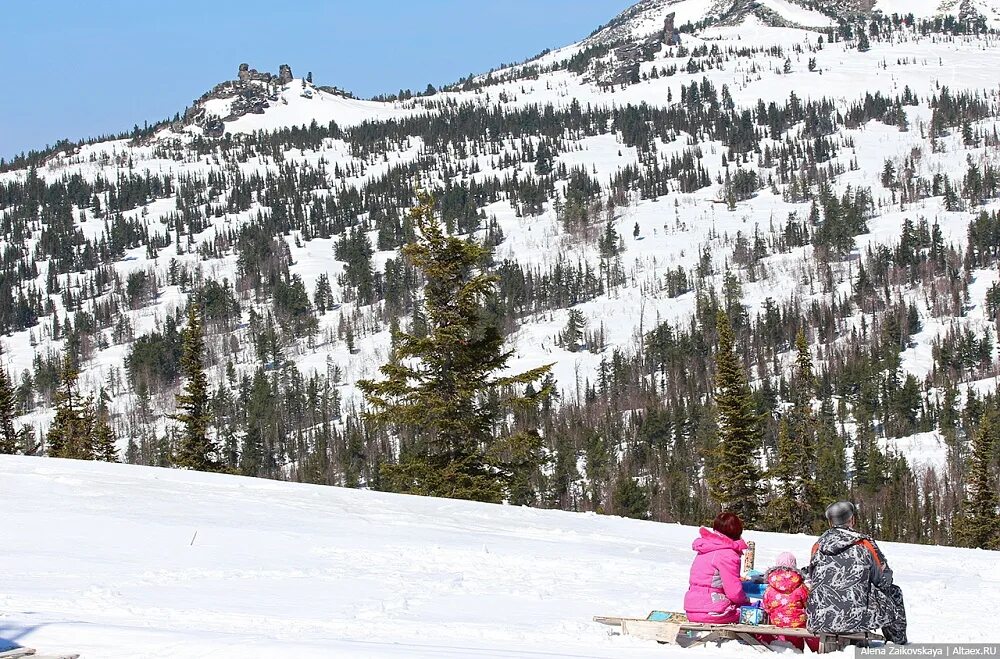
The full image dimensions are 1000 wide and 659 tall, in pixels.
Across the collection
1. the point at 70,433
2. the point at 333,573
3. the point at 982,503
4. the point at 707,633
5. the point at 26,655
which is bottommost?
the point at 982,503

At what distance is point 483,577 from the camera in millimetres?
13406

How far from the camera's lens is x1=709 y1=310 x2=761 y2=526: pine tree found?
140ft

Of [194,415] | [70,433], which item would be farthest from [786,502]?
[70,433]

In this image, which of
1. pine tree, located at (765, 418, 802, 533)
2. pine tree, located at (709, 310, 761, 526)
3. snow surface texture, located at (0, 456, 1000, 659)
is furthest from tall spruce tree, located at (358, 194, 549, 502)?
pine tree, located at (765, 418, 802, 533)

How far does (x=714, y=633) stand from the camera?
9.70m

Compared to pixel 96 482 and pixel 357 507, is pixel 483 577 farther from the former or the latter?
pixel 96 482

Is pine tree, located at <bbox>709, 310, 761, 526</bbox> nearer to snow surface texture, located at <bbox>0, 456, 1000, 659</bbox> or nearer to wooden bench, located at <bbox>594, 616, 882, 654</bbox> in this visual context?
snow surface texture, located at <bbox>0, 456, 1000, 659</bbox>

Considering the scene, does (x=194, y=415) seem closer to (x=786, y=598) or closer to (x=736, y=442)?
(x=736, y=442)

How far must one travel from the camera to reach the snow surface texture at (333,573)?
30.1 feet

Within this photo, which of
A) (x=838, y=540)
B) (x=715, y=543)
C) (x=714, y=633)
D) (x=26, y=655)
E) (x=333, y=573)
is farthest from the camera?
(x=333, y=573)

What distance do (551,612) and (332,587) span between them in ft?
9.08

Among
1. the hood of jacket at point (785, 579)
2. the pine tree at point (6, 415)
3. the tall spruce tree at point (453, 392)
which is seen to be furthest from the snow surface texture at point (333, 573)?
the pine tree at point (6, 415)

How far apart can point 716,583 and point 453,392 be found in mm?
17970

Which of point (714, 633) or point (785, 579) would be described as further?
point (785, 579)
